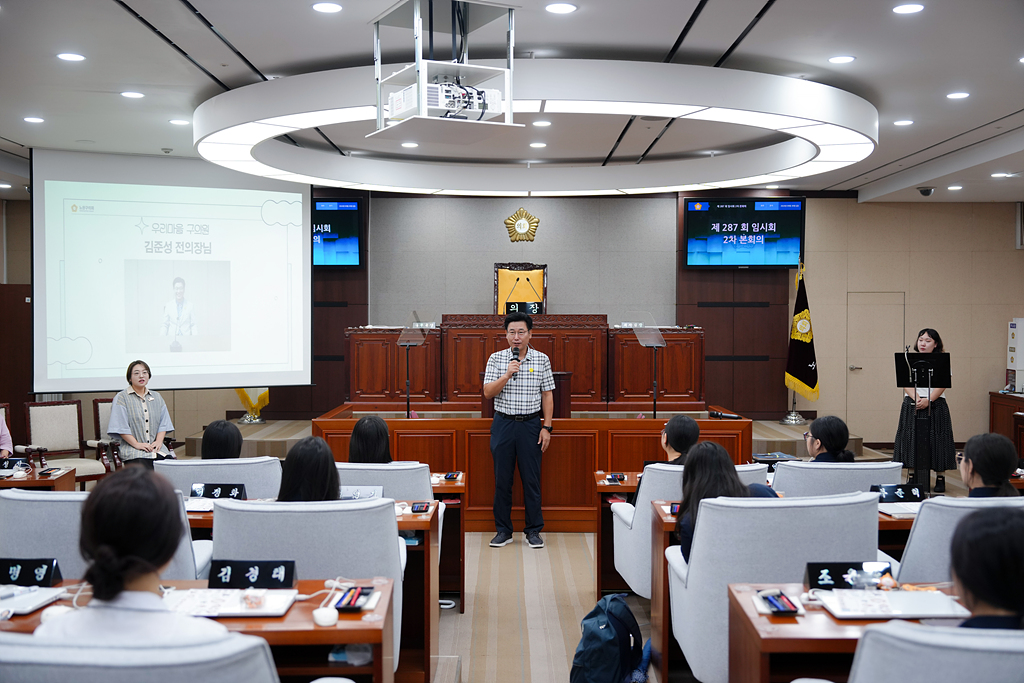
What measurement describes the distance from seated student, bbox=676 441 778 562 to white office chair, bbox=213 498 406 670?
1.20 m

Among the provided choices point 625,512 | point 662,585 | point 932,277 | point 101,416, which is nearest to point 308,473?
point 662,585

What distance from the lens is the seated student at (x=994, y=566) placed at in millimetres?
1791

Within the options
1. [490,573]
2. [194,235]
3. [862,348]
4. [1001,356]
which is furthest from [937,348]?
[194,235]

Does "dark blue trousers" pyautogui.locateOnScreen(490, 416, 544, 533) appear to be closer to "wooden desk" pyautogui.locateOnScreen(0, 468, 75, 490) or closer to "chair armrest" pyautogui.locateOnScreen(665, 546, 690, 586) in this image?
"chair armrest" pyautogui.locateOnScreen(665, 546, 690, 586)

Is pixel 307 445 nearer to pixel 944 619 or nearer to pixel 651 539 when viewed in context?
pixel 651 539

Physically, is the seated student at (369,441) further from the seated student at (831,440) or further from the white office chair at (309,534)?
the seated student at (831,440)

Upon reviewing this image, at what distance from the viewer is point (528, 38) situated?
5324 millimetres

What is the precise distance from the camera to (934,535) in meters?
2.92

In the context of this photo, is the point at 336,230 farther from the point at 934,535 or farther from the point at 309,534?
the point at 934,535

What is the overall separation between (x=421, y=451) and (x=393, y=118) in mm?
3180

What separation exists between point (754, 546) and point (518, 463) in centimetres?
356

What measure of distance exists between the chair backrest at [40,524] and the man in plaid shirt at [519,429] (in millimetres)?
3521

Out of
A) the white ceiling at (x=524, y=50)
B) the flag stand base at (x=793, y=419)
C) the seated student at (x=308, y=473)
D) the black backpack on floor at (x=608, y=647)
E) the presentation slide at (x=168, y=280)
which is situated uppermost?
the white ceiling at (x=524, y=50)

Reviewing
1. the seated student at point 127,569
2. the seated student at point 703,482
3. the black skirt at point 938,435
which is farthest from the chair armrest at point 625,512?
the black skirt at point 938,435
